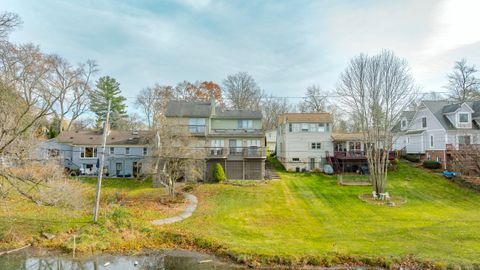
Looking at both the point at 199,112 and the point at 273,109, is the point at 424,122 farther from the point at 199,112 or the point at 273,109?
the point at 273,109

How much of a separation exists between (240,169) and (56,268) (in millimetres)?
19288

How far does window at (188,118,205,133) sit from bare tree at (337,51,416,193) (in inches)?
611

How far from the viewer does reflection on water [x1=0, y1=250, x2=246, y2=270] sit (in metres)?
12.1

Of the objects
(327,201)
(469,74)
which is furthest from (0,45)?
(469,74)

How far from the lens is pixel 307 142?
35.1 metres

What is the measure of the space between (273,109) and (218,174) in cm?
3459

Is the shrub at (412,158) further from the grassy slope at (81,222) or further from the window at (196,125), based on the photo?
the grassy slope at (81,222)

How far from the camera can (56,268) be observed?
12070 mm

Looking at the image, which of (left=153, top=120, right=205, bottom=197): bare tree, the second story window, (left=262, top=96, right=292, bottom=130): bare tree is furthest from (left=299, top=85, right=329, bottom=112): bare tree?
(left=153, top=120, right=205, bottom=197): bare tree

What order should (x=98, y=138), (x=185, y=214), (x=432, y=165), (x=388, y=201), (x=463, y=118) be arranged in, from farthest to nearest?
1. (x=98, y=138)
2. (x=463, y=118)
3. (x=432, y=165)
4. (x=388, y=201)
5. (x=185, y=214)

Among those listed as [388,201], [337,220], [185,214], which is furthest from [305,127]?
[185,214]

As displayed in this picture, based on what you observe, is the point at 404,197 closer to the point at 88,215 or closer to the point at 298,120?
the point at 298,120

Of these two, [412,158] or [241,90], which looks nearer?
[412,158]

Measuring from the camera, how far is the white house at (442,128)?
31.5 metres
